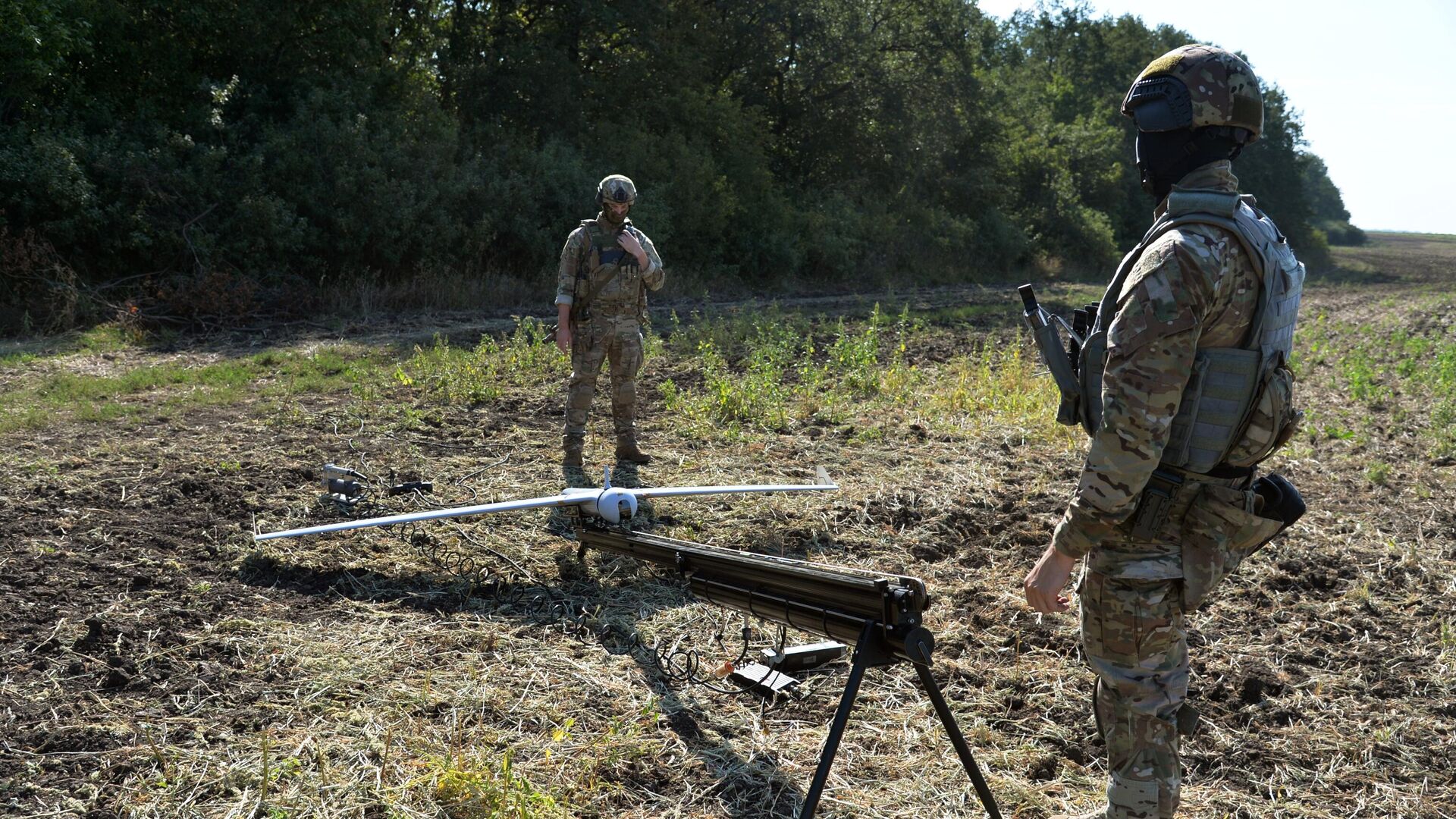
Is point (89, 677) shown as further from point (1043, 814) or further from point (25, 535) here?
point (1043, 814)

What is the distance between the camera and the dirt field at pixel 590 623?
12.3 ft

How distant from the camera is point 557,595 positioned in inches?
215

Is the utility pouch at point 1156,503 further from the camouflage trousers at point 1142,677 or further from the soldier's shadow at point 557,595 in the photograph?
the soldier's shadow at point 557,595

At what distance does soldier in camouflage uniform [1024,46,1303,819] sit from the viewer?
8.89ft

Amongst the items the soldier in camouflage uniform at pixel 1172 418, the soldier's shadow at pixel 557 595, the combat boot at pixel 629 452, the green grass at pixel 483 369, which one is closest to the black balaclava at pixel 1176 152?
the soldier in camouflage uniform at pixel 1172 418

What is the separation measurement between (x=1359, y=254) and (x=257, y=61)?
60076mm

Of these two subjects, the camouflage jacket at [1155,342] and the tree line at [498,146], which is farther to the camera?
the tree line at [498,146]

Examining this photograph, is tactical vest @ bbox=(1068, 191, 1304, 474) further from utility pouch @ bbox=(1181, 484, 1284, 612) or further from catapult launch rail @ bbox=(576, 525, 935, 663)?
catapult launch rail @ bbox=(576, 525, 935, 663)

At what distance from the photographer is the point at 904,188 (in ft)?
96.2

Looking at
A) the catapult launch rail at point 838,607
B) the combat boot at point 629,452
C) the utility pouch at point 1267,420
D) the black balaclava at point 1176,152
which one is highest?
the black balaclava at point 1176,152

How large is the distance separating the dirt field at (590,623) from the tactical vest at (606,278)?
125 cm

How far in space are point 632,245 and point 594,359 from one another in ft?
3.11

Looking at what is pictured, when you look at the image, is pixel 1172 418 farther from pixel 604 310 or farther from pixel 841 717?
pixel 604 310

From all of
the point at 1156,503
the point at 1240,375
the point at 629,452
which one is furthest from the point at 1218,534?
the point at 629,452
